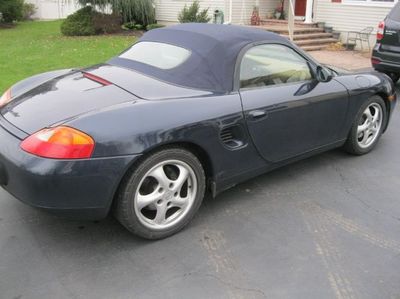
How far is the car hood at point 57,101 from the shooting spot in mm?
2936

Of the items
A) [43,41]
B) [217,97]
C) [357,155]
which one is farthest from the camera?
[43,41]

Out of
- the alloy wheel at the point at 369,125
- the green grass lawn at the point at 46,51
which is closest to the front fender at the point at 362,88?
the alloy wheel at the point at 369,125

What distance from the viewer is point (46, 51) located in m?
11.8

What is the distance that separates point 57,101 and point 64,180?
0.73 meters

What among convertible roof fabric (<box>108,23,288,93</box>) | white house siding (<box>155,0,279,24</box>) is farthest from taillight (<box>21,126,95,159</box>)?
white house siding (<box>155,0,279,24</box>)

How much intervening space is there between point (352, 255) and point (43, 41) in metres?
13.0

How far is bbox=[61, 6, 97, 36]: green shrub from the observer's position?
14.8 m

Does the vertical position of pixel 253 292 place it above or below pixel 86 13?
below

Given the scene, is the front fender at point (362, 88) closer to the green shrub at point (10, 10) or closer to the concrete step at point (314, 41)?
the concrete step at point (314, 41)

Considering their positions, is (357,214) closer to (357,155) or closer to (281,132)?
A: (281,132)

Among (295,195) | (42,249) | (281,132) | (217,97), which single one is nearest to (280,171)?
(295,195)

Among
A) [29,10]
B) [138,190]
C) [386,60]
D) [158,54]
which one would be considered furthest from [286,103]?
[29,10]

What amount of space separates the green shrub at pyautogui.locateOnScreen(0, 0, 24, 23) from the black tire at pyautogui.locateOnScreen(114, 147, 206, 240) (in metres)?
19.2

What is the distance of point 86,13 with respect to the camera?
597 inches
